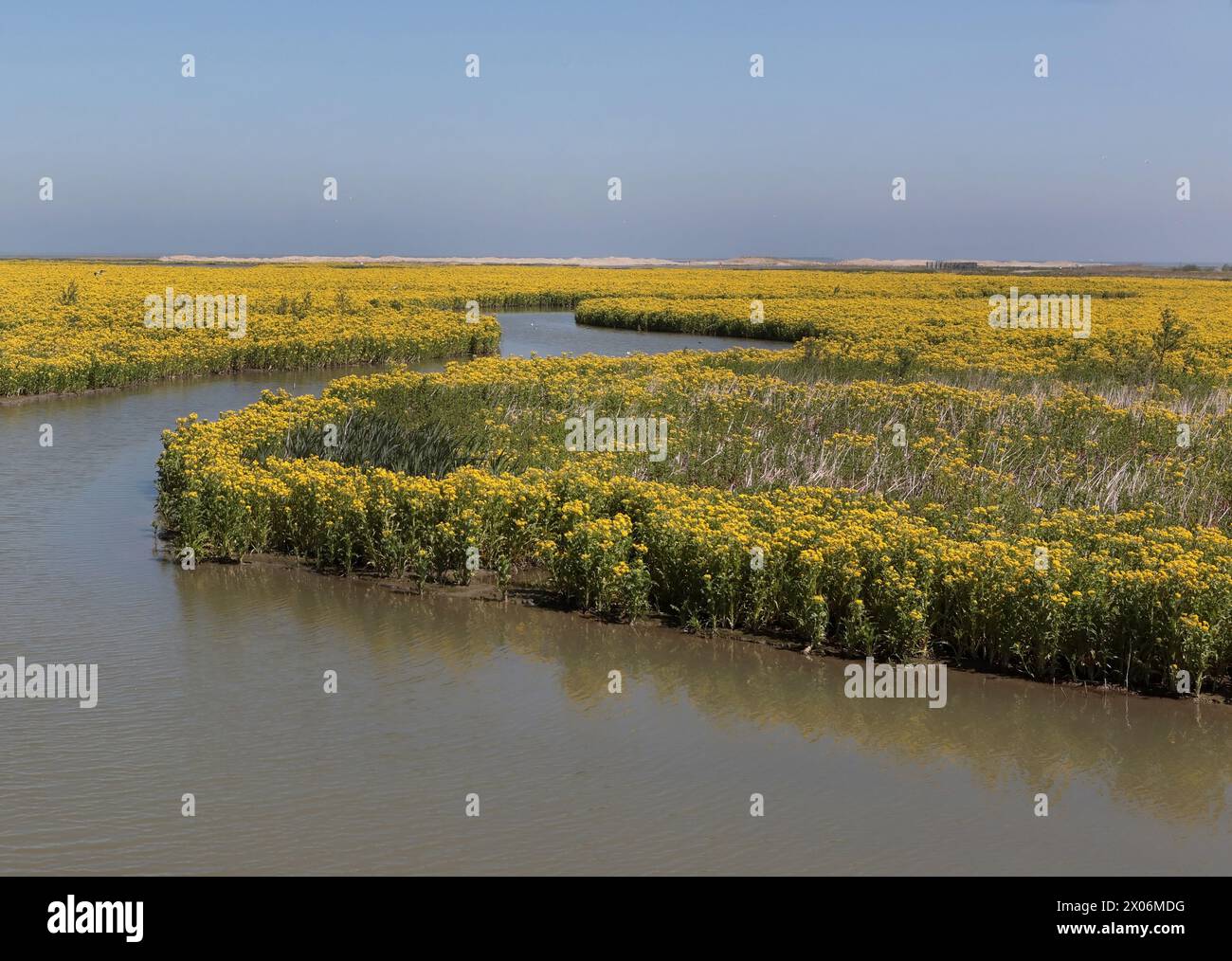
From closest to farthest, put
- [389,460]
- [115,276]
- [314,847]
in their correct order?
[314,847], [389,460], [115,276]

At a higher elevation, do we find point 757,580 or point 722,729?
point 757,580

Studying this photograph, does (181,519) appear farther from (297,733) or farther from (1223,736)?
(1223,736)

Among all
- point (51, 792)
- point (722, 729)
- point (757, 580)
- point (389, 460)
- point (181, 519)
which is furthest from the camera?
point (389, 460)

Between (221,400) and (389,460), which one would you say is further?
(221,400)

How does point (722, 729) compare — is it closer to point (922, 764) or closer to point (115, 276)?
point (922, 764)

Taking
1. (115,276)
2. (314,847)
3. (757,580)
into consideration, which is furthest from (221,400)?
(115,276)

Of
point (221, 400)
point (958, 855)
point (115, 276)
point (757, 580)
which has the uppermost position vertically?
point (115, 276)

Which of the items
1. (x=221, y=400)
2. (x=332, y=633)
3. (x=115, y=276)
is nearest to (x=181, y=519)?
(x=332, y=633)
